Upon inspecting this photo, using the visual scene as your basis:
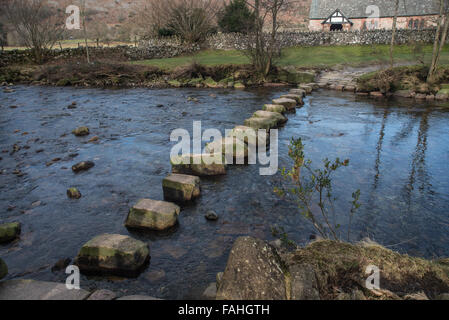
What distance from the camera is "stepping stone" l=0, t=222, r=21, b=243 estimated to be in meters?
4.27

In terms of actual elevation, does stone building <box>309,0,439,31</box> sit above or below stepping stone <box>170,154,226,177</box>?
above

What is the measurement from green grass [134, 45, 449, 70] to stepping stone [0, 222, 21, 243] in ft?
55.0

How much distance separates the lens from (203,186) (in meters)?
5.98

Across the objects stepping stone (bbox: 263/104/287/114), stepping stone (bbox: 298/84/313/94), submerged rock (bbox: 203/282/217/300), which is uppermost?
stepping stone (bbox: 298/84/313/94)

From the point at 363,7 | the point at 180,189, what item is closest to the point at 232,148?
the point at 180,189

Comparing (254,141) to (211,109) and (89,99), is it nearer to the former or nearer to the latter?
(211,109)

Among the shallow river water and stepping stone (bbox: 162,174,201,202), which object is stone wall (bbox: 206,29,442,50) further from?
stepping stone (bbox: 162,174,201,202)

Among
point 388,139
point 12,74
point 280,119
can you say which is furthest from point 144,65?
point 388,139

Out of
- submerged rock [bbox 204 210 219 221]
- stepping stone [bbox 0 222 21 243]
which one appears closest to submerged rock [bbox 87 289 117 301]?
submerged rock [bbox 204 210 219 221]

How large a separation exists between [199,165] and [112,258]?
3.06 meters

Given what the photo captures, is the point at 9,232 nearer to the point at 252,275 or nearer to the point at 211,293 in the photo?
the point at 211,293

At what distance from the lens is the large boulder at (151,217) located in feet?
14.8

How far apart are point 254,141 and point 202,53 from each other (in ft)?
76.0

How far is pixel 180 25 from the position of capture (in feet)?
97.8
